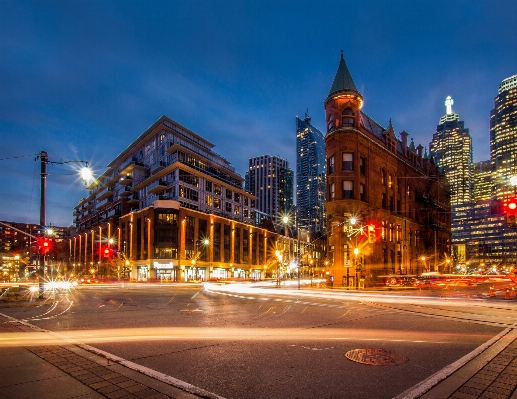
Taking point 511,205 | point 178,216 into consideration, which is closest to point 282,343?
→ point 511,205

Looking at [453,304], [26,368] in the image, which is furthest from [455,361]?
[453,304]

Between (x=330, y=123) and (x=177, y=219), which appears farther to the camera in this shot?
(x=177, y=219)

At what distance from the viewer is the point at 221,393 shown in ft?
19.5

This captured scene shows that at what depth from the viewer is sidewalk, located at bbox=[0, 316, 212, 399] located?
228 inches

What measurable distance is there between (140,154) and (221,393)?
10051cm

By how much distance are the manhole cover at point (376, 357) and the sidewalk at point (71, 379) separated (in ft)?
12.5

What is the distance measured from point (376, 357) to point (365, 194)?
1504 inches

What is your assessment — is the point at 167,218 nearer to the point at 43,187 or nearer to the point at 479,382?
the point at 43,187

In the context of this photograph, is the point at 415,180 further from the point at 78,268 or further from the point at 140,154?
the point at 78,268

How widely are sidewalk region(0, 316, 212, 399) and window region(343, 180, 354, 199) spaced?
37653mm

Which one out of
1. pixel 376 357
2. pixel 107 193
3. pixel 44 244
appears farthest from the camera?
pixel 107 193

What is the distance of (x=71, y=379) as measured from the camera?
6.53 m

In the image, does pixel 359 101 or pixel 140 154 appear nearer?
pixel 359 101

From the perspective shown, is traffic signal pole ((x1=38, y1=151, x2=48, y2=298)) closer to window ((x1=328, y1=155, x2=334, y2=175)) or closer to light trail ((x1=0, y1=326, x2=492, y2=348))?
light trail ((x1=0, y1=326, x2=492, y2=348))
